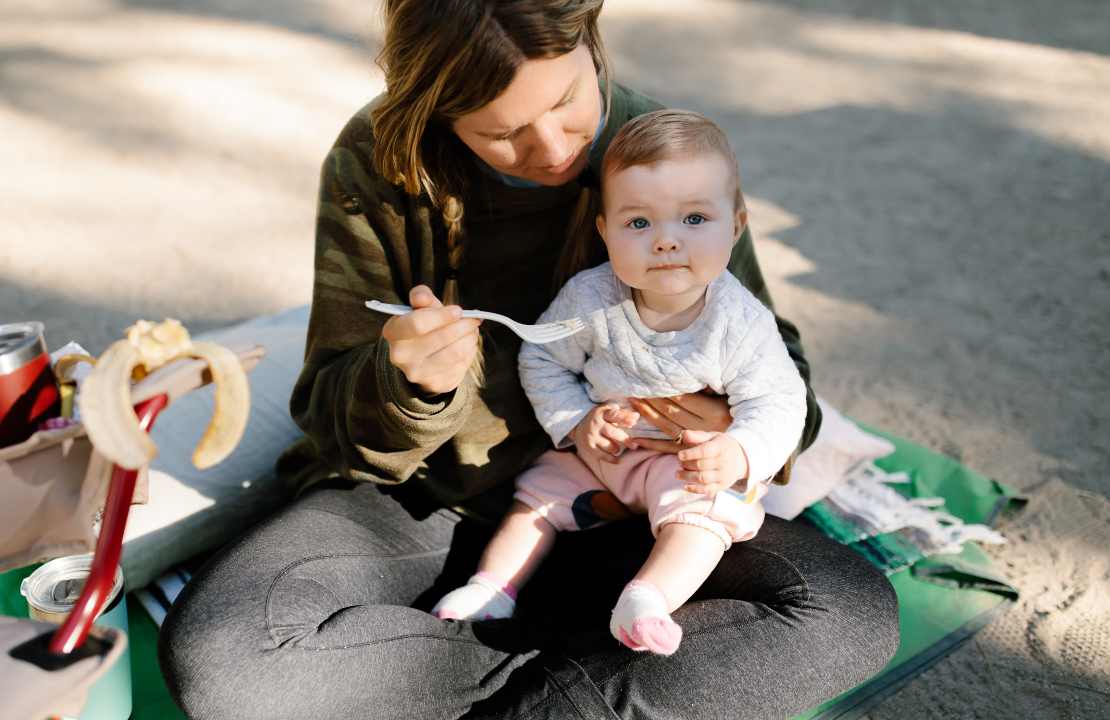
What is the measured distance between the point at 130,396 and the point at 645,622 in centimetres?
65

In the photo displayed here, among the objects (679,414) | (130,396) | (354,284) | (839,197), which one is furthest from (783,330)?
(839,197)

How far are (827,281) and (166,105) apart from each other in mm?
2433

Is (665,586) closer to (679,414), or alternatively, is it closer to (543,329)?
(679,414)

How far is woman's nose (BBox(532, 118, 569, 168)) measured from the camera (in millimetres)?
1203

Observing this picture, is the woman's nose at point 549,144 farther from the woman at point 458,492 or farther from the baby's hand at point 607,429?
the baby's hand at point 607,429

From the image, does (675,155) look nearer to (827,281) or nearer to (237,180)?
(827,281)

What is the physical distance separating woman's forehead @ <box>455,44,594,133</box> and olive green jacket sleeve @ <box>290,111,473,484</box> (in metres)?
0.22

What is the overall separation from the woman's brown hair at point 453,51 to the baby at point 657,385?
190 millimetres

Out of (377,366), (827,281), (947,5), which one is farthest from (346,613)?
(947,5)

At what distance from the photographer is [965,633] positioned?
65.1 inches

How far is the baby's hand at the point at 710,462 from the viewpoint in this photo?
1.26m

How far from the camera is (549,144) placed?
3.98ft

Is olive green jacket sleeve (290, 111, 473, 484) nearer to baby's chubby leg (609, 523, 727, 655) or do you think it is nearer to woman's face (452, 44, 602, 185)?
woman's face (452, 44, 602, 185)

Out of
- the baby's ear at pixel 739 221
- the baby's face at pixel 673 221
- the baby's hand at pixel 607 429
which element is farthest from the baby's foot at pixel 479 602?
the baby's ear at pixel 739 221
